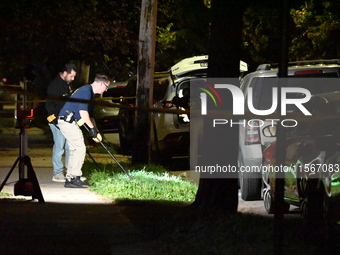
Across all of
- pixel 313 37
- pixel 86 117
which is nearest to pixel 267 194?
pixel 86 117

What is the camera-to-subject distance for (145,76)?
48.3ft

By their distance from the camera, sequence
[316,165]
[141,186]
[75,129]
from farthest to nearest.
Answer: [75,129], [141,186], [316,165]

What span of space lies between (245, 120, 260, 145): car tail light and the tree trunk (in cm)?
144

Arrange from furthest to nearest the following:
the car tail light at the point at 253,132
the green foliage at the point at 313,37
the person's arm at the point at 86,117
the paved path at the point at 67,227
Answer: the green foliage at the point at 313,37 → the person's arm at the point at 86,117 → the car tail light at the point at 253,132 → the paved path at the point at 67,227

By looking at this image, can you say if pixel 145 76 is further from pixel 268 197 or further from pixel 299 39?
pixel 299 39

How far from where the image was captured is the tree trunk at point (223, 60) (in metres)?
8.48

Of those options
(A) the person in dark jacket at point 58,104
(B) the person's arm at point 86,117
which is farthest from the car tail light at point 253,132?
(A) the person in dark jacket at point 58,104

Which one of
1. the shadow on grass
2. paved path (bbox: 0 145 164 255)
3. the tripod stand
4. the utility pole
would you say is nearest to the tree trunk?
the shadow on grass

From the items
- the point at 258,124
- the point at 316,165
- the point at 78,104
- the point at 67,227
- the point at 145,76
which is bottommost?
the point at 67,227

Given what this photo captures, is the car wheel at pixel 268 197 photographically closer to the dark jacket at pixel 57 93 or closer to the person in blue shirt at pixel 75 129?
the person in blue shirt at pixel 75 129

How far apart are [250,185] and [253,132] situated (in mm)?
703

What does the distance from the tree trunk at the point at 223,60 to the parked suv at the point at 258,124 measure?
1.48 meters

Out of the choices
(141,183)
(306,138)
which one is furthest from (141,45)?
(306,138)

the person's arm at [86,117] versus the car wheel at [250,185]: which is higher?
the person's arm at [86,117]
